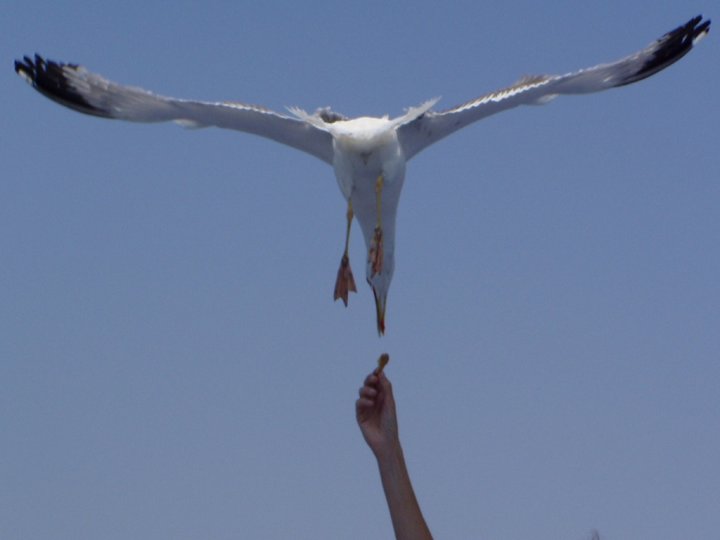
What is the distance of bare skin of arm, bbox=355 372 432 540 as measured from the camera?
3639 mm

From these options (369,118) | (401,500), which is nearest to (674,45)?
(369,118)

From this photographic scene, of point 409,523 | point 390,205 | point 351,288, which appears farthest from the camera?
point 390,205

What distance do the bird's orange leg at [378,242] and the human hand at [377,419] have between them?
6.41 feet

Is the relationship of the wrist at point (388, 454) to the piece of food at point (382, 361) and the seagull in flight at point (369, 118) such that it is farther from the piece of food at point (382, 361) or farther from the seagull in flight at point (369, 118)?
the seagull in flight at point (369, 118)

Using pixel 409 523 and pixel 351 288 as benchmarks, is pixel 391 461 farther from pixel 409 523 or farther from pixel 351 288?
pixel 351 288

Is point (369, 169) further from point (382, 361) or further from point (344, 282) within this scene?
point (382, 361)

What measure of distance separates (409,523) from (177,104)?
3.65 metres

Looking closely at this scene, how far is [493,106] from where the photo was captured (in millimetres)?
6512

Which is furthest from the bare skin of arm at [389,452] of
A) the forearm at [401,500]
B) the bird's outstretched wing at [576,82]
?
the bird's outstretched wing at [576,82]

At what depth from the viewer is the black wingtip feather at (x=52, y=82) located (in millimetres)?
6664

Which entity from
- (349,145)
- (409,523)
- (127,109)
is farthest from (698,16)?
(409,523)

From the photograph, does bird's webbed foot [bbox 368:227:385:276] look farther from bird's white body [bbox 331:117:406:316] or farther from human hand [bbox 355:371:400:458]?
human hand [bbox 355:371:400:458]

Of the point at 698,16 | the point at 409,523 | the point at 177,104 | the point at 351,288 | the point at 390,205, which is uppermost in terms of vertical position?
the point at 698,16

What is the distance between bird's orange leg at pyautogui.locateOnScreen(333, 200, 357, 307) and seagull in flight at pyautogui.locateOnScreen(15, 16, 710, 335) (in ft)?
0.03
